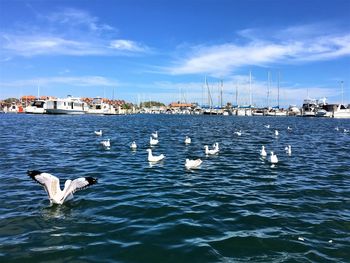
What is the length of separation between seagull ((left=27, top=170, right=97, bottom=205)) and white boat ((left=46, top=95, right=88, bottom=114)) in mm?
114549

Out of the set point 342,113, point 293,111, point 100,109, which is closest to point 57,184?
point 100,109

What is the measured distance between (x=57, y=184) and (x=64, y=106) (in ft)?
386

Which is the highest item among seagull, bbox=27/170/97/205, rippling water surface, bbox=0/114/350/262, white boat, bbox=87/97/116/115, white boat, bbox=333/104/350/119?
white boat, bbox=87/97/116/115

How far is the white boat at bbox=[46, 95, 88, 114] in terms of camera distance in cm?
12012

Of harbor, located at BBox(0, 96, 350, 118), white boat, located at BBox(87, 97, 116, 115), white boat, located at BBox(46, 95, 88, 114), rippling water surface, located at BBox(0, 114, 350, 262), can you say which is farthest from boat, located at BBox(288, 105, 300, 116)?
rippling water surface, located at BBox(0, 114, 350, 262)

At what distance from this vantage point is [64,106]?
4833 inches

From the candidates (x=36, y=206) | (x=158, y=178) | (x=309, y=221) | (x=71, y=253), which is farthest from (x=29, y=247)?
(x=158, y=178)

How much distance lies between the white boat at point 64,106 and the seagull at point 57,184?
115 metres

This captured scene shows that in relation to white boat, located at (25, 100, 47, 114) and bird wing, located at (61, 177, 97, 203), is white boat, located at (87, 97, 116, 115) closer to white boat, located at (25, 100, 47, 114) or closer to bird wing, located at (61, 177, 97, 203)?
white boat, located at (25, 100, 47, 114)

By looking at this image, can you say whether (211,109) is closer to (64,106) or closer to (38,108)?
(64,106)

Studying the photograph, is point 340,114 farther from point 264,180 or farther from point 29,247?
point 29,247

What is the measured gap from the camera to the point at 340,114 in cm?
14525

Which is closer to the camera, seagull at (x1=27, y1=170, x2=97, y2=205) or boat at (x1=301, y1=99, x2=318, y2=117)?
seagull at (x1=27, y1=170, x2=97, y2=205)

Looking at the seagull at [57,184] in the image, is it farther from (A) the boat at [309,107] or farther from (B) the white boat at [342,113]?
(A) the boat at [309,107]
